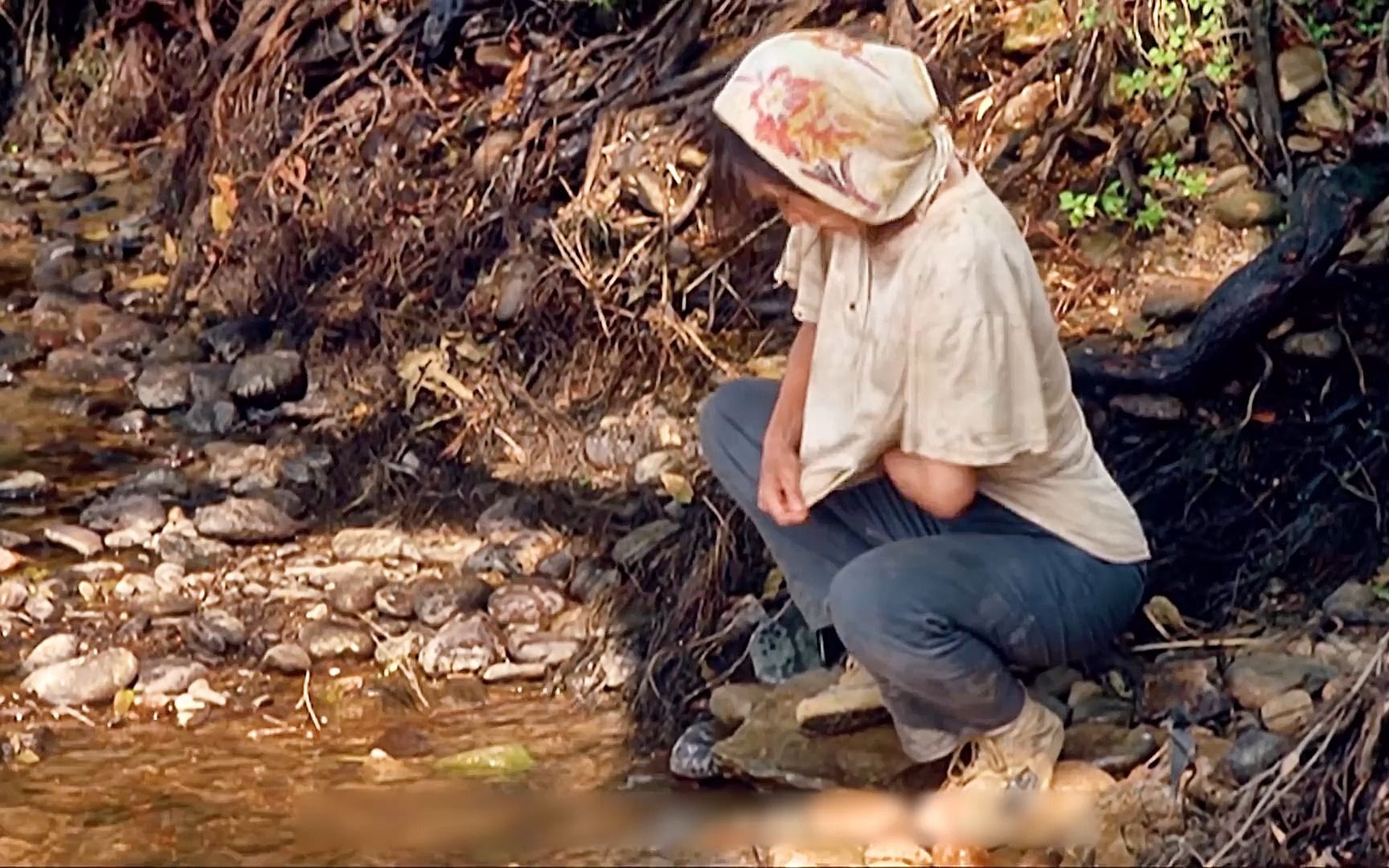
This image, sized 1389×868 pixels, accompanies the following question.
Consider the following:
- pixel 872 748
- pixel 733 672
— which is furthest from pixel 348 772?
pixel 872 748

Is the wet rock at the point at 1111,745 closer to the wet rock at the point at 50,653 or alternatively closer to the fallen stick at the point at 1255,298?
the fallen stick at the point at 1255,298

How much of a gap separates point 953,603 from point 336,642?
67.2 inches

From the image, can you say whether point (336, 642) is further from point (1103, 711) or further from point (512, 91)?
point (512, 91)

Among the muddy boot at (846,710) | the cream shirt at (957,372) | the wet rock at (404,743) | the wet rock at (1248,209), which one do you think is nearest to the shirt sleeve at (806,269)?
the cream shirt at (957,372)

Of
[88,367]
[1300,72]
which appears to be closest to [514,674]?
[1300,72]

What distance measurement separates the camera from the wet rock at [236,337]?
5.89 metres

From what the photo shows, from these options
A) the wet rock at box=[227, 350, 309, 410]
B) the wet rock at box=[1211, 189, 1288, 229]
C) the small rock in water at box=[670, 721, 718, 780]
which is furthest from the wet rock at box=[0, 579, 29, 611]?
the wet rock at box=[1211, 189, 1288, 229]

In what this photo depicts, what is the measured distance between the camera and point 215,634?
4.16 meters

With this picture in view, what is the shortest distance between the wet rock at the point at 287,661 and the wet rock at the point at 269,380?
158 cm

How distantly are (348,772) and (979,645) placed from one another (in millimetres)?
1284

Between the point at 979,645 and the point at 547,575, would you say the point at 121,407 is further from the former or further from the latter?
the point at 979,645

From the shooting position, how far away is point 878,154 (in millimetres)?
2695

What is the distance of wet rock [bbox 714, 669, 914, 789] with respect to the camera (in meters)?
3.22

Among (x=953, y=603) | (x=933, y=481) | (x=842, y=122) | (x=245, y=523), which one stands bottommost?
(x=245, y=523)
